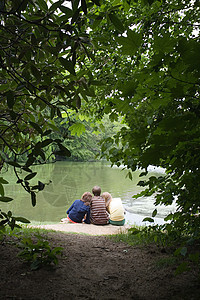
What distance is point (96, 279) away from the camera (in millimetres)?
2441

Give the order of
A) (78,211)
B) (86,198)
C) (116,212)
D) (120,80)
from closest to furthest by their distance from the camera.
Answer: (120,80) < (78,211) < (116,212) < (86,198)

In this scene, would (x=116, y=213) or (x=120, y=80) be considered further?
(x=116, y=213)

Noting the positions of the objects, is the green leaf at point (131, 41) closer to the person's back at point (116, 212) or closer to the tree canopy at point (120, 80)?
the tree canopy at point (120, 80)

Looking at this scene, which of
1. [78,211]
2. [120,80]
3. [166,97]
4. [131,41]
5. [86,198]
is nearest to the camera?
[131,41]

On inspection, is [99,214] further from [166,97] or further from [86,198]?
[166,97]

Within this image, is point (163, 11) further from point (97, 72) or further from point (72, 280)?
point (72, 280)

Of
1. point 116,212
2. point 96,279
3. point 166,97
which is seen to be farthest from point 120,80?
point 116,212

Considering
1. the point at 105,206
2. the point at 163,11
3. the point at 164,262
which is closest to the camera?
the point at 164,262

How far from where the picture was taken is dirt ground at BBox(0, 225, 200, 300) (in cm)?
194

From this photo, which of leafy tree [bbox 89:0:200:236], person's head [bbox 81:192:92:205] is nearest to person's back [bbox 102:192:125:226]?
person's head [bbox 81:192:92:205]

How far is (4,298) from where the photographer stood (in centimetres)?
179

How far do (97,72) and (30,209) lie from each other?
7.54 meters

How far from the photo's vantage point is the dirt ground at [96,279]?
1.94 m

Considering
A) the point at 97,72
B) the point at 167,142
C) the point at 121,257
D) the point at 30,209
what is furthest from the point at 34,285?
Result: the point at 30,209
